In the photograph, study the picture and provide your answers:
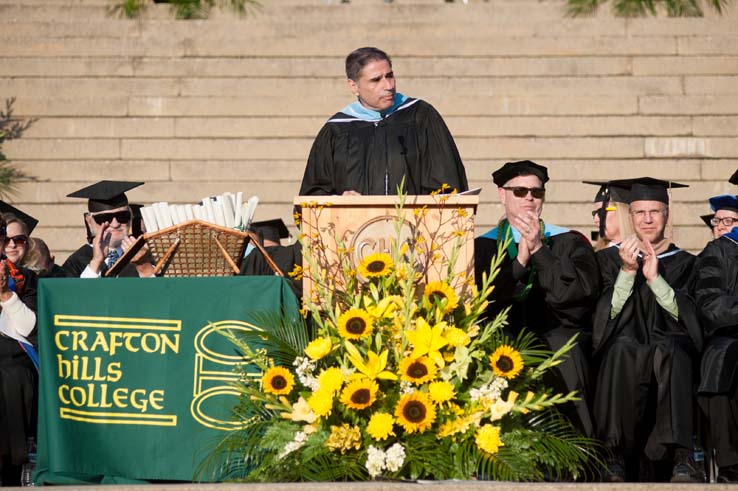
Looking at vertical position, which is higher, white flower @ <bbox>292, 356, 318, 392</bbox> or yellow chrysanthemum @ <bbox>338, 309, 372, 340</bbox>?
yellow chrysanthemum @ <bbox>338, 309, 372, 340</bbox>

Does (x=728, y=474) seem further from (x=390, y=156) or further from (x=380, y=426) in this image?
(x=390, y=156)

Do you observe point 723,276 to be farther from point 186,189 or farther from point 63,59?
point 63,59

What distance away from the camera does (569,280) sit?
21.5 ft

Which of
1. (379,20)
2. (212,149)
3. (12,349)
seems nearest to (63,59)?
(212,149)

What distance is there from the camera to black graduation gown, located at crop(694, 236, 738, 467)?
6219 millimetres

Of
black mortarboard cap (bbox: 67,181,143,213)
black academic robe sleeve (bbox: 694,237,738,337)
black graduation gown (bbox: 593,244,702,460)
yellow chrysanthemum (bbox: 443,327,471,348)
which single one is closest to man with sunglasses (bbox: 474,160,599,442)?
black graduation gown (bbox: 593,244,702,460)

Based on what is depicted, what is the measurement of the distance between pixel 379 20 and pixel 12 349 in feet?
21.8

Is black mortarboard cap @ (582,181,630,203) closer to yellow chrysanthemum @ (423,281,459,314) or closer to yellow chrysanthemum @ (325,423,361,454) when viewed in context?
yellow chrysanthemum @ (423,281,459,314)

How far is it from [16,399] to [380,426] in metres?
2.42

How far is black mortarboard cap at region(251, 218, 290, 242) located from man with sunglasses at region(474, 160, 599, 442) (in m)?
2.86

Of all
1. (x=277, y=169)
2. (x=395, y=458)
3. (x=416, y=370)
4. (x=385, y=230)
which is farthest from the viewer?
(x=277, y=169)

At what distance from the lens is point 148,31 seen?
12.4 m

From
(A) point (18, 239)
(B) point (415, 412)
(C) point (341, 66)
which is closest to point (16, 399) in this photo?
(A) point (18, 239)

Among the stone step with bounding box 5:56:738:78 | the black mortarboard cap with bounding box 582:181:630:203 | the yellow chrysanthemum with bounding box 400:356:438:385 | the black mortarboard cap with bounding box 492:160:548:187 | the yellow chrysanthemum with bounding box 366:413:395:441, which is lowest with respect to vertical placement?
the yellow chrysanthemum with bounding box 366:413:395:441
